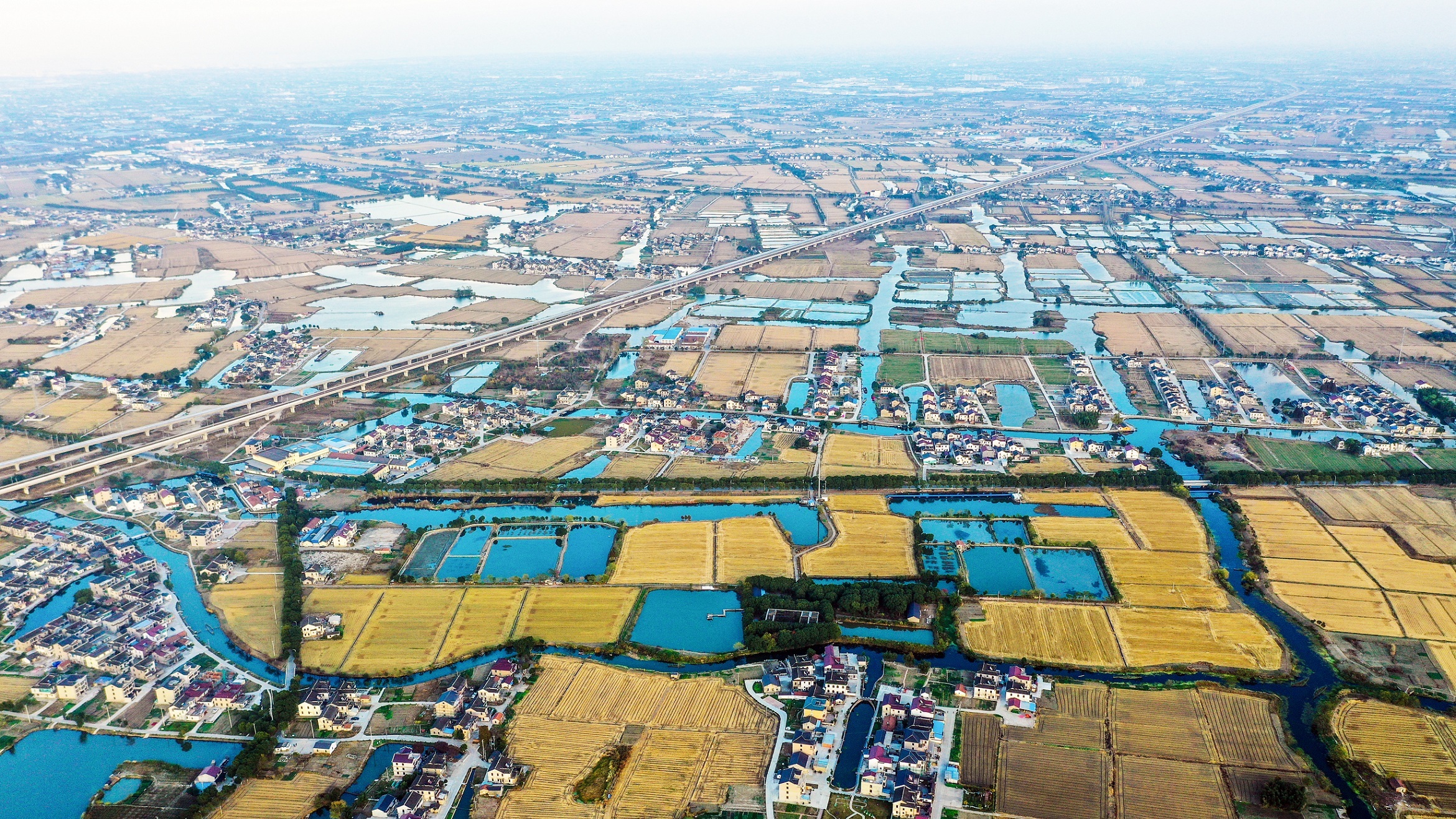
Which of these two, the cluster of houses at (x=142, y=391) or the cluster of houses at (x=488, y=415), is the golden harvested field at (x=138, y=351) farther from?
the cluster of houses at (x=488, y=415)

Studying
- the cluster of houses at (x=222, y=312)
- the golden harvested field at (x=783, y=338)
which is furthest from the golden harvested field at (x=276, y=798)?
the cluster of houses at (x=222, y=312)

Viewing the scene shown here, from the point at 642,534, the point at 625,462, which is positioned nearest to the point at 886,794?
the point at 642,534

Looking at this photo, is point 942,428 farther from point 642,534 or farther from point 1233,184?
point 1233,184

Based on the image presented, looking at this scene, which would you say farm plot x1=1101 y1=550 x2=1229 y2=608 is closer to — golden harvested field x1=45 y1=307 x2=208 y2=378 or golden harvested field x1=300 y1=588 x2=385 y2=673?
golden harvested field x1=300 y1=588 x2=385 y2=673

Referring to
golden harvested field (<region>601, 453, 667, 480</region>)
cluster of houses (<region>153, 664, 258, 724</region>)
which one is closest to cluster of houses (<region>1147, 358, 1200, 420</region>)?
golden harvested field (<region>601, 453, 667, 480</region>)

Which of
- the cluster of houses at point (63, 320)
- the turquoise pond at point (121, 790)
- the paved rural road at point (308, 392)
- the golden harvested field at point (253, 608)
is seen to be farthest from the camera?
the cluster of houses at point (63, 320)
